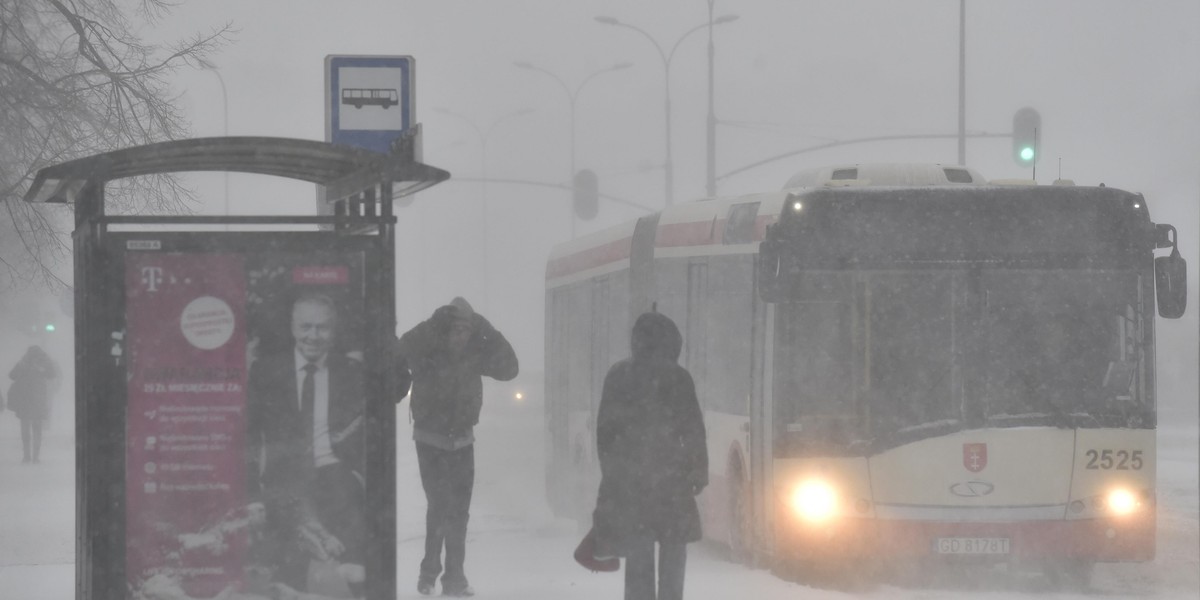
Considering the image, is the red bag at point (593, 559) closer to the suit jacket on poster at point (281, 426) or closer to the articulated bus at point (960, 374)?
the suit jacket on poster at point (281, 426)

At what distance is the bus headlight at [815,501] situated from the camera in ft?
36.9

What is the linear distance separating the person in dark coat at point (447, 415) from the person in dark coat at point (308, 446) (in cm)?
330

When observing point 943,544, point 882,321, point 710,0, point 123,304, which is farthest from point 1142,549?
point 710,0

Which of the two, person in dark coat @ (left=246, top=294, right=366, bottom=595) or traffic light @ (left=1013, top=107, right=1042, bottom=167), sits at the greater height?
traffic light @ (left=1013, top=107, right=1042, bottom=167)

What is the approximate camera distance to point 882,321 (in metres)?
11.4

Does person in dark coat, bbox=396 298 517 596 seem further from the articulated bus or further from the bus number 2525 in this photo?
the bus number 2525

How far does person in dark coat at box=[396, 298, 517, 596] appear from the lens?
10227mm

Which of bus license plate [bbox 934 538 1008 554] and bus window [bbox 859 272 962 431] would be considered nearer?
bus license plate [bbox 934 538 1008 554]

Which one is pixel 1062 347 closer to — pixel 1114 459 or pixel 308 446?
pixel 1114 459

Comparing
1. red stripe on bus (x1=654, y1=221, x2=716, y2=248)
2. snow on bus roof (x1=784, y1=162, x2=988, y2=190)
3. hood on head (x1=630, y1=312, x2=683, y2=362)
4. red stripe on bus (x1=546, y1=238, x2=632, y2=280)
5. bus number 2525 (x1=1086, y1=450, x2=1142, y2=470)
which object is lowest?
bus number 2525 (x1=1086, y1=450, x2=1142, y2=470)

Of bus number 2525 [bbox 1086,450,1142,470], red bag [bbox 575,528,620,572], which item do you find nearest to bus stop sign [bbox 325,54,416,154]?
red bag [bbox 575,528,620,572]

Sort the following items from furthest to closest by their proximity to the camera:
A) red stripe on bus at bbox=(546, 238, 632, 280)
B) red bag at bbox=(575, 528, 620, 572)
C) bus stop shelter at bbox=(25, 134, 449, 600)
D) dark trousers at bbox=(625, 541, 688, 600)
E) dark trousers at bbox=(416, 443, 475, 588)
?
1. red stripe on bus at bbox=(546, 238, 632, 280)
2. dark trousers at bbox=(416, 443, 475, 588)
3. red bag at bbox=(575, 528, 620, 572)
4. dark trousers at bbox=(625, 541, 688, 600)
5. bus stop shelter at bbox=(25, 134, 449, 600)

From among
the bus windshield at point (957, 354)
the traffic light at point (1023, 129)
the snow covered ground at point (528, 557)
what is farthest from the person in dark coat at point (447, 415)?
the traffic light at point (1023, 129)

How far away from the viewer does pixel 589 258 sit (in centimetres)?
1666
